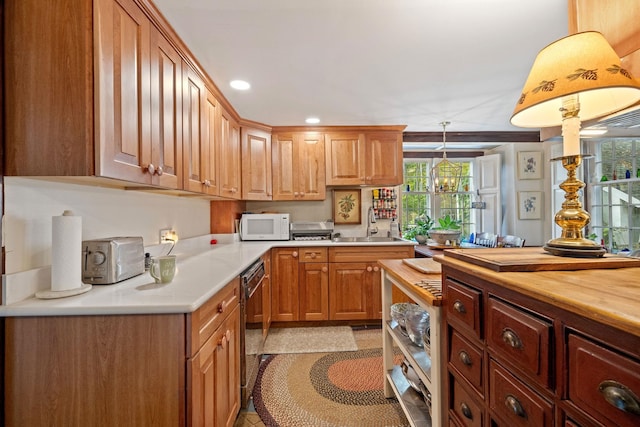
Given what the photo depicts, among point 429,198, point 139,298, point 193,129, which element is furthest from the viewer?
point 429,198

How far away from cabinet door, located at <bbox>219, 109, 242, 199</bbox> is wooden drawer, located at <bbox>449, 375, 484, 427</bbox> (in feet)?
6.69

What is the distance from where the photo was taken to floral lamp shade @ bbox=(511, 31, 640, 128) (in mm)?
699

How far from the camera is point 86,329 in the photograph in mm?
950

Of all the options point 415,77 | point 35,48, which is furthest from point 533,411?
point 415,77

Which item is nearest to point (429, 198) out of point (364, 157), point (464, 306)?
point (364, 157)

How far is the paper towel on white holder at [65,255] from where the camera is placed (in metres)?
1.05

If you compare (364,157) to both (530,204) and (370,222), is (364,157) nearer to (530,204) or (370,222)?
(370,222)

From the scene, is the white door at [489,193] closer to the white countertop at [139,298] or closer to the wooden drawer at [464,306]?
the wooden drawer at [464,306]

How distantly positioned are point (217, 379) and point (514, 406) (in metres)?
1.12

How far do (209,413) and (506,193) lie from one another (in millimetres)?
5111

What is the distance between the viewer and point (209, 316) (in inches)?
45.6

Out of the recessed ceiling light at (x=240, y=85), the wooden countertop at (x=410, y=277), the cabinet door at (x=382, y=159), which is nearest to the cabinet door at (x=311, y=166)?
the cabinet door at (x=382, y=159)

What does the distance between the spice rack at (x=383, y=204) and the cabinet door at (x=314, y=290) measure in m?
1.17

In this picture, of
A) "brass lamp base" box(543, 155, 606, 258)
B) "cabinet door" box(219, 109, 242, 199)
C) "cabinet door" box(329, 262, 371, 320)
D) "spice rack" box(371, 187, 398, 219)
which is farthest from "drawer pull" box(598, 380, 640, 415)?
"spice rack" box(371, 187, 398, 219)
